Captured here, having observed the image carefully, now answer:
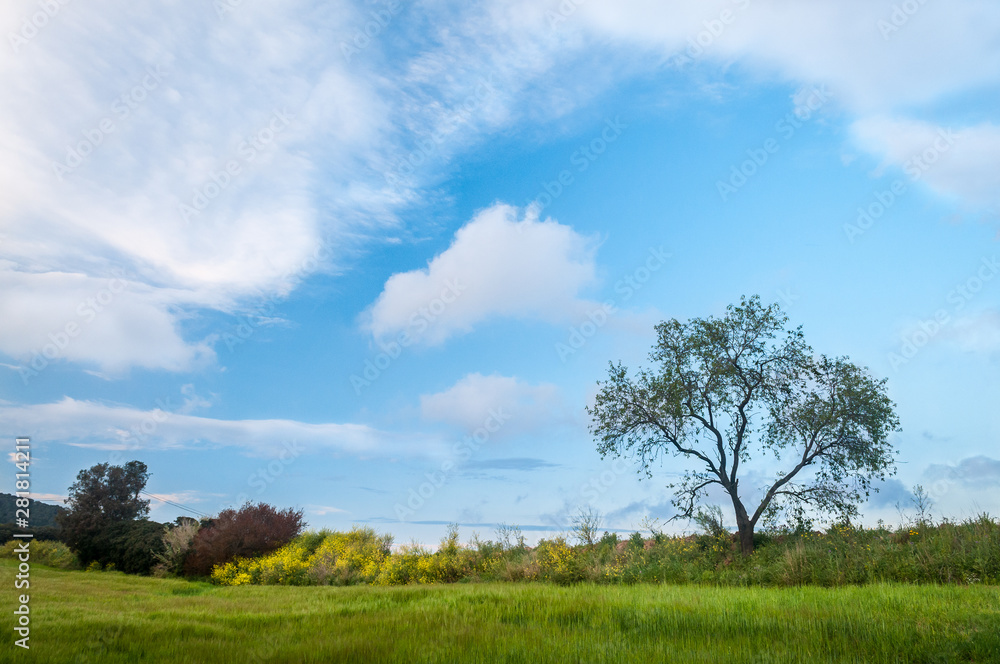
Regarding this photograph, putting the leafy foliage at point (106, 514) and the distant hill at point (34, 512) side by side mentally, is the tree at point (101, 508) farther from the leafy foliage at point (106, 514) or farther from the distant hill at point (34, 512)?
the distant hill at point (34, 512)

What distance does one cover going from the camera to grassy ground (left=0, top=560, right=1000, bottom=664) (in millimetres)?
6609

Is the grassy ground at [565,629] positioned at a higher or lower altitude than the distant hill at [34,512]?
higher

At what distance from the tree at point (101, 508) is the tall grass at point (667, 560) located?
12.2 m

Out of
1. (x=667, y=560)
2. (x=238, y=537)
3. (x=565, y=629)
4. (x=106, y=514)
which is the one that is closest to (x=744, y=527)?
(x=667, y=560)

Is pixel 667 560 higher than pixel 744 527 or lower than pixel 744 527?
lower

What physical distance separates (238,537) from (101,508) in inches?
885

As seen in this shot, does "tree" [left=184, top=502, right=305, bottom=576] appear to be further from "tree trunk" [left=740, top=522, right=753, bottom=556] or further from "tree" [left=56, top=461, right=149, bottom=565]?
"tree trunk" [left=740, top=522, right=753, bottom=556]

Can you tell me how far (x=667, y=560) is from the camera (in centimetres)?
1672

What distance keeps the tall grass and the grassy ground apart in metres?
2.75

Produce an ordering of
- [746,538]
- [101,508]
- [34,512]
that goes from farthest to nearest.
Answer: [34,512], [101,508], [746,538]

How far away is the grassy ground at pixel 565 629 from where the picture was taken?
6609 millimetres

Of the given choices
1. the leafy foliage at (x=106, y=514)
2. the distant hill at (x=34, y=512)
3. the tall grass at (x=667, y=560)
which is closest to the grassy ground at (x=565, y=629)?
the tall grass at (x=667, y=560)

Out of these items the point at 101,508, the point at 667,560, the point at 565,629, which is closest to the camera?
the point at 565,629

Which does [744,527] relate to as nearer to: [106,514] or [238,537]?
[238,537]
